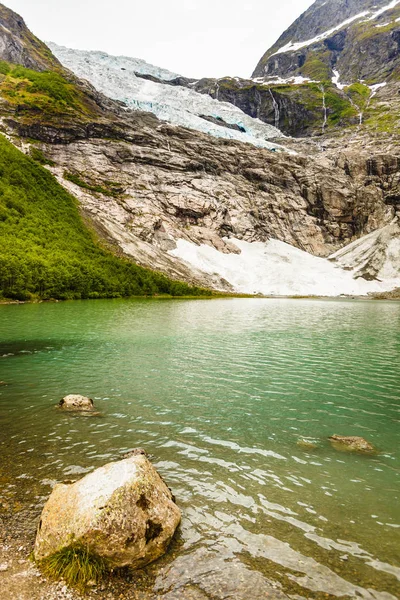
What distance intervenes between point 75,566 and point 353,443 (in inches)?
369

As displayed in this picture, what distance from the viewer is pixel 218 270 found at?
146 metres

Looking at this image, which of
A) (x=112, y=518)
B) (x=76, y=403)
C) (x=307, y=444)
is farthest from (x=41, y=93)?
(x=112, y=518)

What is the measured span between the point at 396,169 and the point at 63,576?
230 m

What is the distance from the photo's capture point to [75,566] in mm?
5961

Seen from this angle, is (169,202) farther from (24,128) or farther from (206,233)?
(24,128)

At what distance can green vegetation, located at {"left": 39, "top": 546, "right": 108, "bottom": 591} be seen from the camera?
230 inches

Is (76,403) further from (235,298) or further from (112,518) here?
(235,298)

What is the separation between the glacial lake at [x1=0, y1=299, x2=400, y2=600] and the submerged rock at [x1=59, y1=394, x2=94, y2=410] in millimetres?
399

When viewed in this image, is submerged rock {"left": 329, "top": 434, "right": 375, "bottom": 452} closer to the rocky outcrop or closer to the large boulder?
the large boulder

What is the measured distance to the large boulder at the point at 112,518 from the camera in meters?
6.14

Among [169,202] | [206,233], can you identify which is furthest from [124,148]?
[206,233]

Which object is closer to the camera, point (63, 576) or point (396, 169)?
point (63, 576)

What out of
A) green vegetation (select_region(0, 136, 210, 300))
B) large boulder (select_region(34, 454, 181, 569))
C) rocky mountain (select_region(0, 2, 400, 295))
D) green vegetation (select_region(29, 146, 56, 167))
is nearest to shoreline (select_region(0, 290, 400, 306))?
green vegetation (select_region(0, 136, 210, 300))

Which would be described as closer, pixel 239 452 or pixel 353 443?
pixel 239 452
